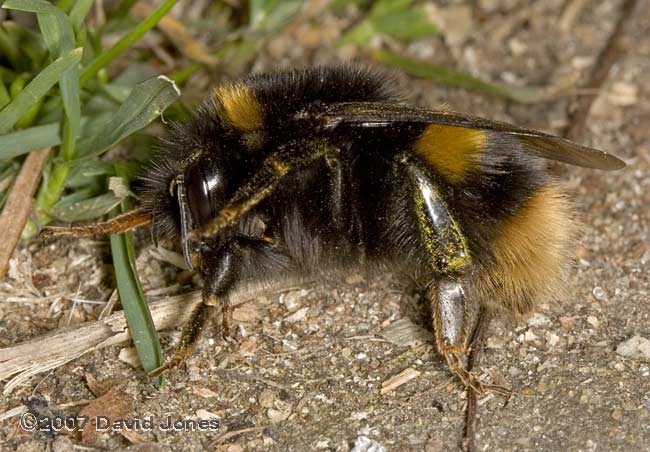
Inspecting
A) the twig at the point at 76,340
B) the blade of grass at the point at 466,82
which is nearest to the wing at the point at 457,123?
the twig at the point at 76,340

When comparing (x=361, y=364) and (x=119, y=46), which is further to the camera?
(x=119, y=46)

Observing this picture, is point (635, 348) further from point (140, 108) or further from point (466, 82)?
point (140, 108)

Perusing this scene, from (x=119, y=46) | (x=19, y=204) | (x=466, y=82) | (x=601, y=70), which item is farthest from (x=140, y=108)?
(x=601, y=70)

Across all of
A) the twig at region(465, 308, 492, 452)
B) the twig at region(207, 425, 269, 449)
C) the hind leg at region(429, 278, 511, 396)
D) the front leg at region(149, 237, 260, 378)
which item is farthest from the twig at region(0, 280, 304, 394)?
the twig at region(465, 308, 492, 452)

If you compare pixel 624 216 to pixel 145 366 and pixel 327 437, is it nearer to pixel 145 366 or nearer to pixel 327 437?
pixel 327 437

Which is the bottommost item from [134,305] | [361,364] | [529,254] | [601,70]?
[361,364]

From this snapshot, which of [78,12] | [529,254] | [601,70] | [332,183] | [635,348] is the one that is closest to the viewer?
[332,183]

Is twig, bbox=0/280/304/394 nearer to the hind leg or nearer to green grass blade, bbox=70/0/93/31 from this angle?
the hind leg
